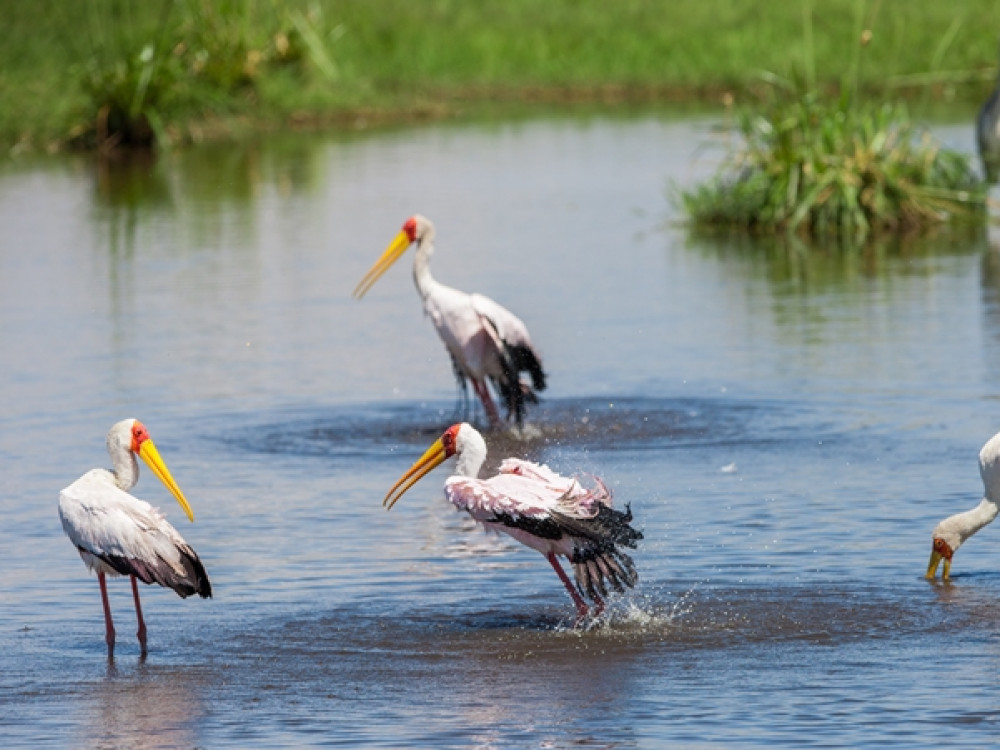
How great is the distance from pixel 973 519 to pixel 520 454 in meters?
3.36

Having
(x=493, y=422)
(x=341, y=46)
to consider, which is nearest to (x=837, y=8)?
(x=341, y=46)

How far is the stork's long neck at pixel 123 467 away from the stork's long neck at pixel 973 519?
3.12m

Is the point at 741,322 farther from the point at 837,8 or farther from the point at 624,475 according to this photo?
the point at 837,8

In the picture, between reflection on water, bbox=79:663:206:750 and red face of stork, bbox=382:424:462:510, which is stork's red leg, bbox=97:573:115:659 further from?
red face of stork, bbox=382:424:462:510

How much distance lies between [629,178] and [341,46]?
15038 millimetres

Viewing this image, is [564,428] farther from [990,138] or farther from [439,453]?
[990,138]

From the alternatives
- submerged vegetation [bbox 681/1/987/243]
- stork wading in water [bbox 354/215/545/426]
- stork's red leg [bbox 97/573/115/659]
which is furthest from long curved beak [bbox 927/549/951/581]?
submerged vegetation [bbox 681/1/987/243]

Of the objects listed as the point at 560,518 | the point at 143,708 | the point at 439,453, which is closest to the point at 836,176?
the point at 439,453

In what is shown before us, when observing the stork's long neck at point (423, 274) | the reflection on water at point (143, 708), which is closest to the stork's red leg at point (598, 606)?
the reflection on water at point (143, 708)

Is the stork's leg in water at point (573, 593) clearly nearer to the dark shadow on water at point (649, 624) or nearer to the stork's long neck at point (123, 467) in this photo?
the dark shadow on water at point (649, 624)

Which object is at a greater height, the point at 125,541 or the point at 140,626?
the point at 125,541

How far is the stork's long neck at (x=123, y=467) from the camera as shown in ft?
26.0

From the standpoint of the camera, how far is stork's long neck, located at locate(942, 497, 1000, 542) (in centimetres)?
852

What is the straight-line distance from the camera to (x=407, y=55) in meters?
40.3
